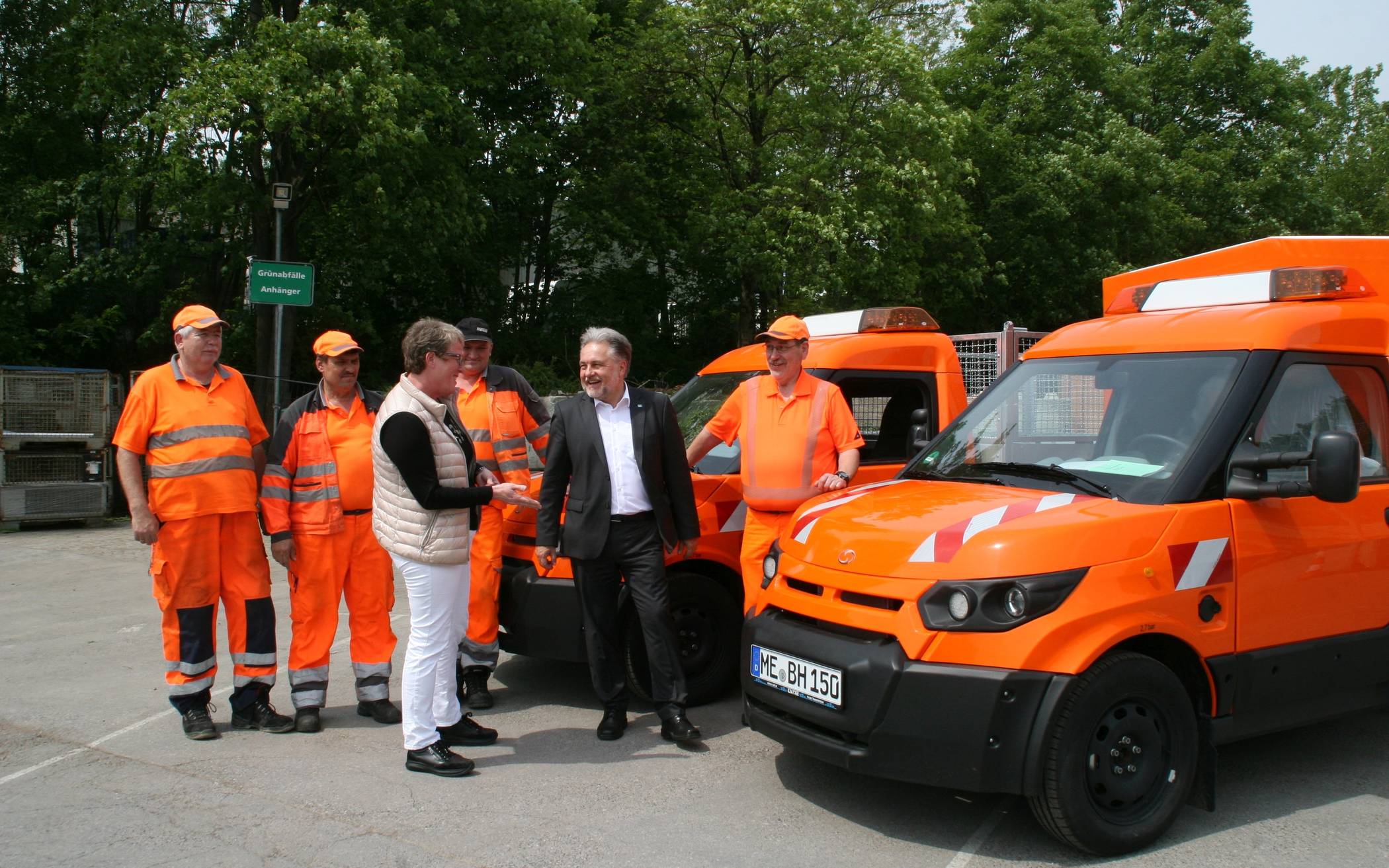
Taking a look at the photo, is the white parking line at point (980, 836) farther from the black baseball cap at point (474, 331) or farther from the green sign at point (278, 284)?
the green sign at point (278, 284)

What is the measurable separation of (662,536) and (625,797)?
1221mm

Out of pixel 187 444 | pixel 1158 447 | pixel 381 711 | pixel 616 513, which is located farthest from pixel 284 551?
pixel 1158 447

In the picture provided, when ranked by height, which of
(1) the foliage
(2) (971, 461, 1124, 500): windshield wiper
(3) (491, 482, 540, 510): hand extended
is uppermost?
(1) the foliage

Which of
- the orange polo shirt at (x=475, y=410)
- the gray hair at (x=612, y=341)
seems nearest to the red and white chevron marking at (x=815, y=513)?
the gray hair at (x=612, y=341)

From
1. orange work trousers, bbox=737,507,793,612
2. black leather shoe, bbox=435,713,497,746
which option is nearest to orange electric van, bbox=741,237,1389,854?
orange work trousers, bbox=737,507,793,612

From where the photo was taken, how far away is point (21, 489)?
12.6m

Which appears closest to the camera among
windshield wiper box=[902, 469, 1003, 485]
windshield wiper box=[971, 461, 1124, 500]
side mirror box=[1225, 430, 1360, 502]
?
side mirror box=[1225, 430, 1360, 502]

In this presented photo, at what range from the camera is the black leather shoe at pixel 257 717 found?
5449 millimetres

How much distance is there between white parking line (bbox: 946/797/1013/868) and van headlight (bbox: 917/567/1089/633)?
0.84m

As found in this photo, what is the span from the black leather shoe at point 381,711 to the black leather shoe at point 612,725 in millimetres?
1095

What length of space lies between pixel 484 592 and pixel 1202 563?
3.39 metres

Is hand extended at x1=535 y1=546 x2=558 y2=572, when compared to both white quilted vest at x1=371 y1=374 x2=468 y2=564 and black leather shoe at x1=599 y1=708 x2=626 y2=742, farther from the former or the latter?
black leather shoe at x1=599 y1=708 x2=626 y2=742

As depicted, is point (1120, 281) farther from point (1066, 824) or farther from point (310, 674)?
point (310, 674)

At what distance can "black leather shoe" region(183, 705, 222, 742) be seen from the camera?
5.29 m
